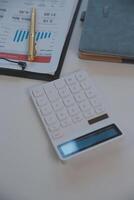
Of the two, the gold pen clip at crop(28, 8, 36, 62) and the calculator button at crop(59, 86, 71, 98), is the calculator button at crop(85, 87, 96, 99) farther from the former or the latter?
the gold pen clip at crop(28, 8, 36, 62)

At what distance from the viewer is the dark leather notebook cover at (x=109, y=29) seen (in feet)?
2.11

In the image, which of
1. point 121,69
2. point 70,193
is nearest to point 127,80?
point 121,69

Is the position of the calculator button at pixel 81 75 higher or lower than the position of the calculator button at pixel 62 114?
higher

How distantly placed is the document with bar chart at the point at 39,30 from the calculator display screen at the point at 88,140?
17 centimetres

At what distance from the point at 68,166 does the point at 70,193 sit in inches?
1.8

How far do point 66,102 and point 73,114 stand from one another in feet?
0.10

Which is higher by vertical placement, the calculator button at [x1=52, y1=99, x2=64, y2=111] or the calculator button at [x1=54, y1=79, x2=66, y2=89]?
the calculator button at [x1=54, y1=79, x2=66, y2=89]

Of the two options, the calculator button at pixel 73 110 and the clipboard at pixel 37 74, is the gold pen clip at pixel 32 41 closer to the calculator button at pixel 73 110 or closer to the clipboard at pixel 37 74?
the clipboard at pixel 37 74

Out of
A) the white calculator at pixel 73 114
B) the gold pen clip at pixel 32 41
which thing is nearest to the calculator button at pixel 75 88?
the white calculator at pixel 73 114

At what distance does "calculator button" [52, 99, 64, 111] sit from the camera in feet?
1.93

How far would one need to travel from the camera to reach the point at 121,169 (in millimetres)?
528

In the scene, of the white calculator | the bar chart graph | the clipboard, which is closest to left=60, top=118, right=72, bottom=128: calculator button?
the white calculator

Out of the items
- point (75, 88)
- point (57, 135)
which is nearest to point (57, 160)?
point (57, 135)

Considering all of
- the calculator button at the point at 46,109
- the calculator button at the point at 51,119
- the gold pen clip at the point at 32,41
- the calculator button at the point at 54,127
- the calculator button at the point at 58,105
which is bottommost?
the calculator button at the point at 54,127
